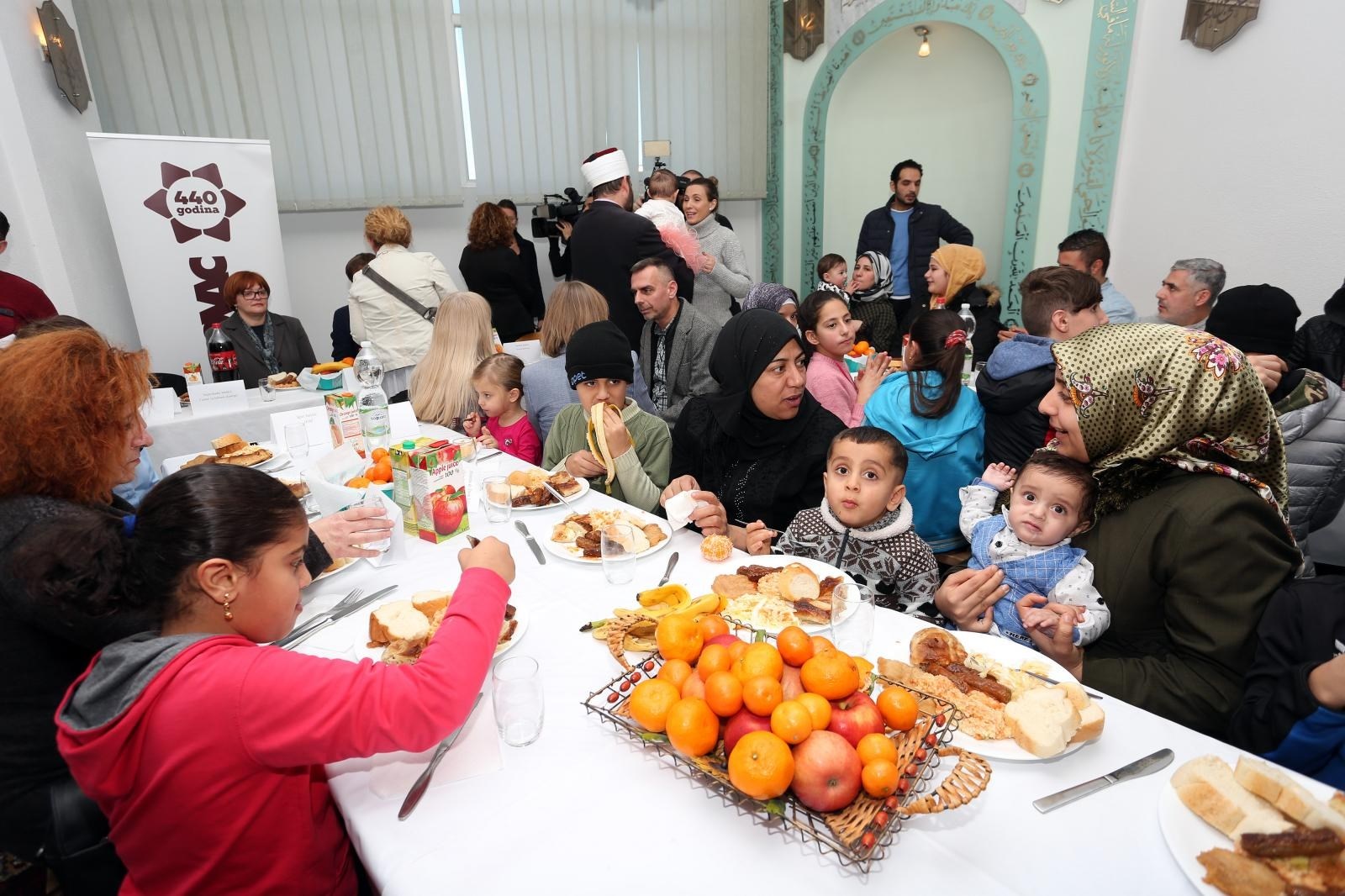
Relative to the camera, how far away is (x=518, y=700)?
4.27 ft

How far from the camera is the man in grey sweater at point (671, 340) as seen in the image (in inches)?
153

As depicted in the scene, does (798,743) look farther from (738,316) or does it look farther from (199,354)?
(199,354)

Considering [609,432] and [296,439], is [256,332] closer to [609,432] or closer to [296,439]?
[296,439]

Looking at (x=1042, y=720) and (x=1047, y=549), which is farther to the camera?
(x=1047, y=549)

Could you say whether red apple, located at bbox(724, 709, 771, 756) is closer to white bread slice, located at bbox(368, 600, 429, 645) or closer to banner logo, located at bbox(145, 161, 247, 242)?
white bread slice, located at bbox(368, 600, 429, 645)

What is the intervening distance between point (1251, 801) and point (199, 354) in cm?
665

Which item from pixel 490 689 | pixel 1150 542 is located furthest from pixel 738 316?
pixel 490 689

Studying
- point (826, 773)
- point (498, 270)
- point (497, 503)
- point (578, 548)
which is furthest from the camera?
point (498, 270)

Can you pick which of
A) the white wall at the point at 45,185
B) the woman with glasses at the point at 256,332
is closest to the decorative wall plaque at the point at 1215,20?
the woman with glasses at the point at 256,332

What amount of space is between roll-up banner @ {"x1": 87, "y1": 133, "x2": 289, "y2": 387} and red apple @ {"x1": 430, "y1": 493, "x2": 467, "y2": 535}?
446 centimetres

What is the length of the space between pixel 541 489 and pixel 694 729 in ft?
4.76

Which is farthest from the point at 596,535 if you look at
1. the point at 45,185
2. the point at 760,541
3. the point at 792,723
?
the point at 45,185

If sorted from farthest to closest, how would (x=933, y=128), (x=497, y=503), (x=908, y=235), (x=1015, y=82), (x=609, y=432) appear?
(x=933, y=128) → (x=908, y=235) → (x=1015, y=82) → (x=609, y=432) → (x=497, y=503)

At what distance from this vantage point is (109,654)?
3.65 feet
